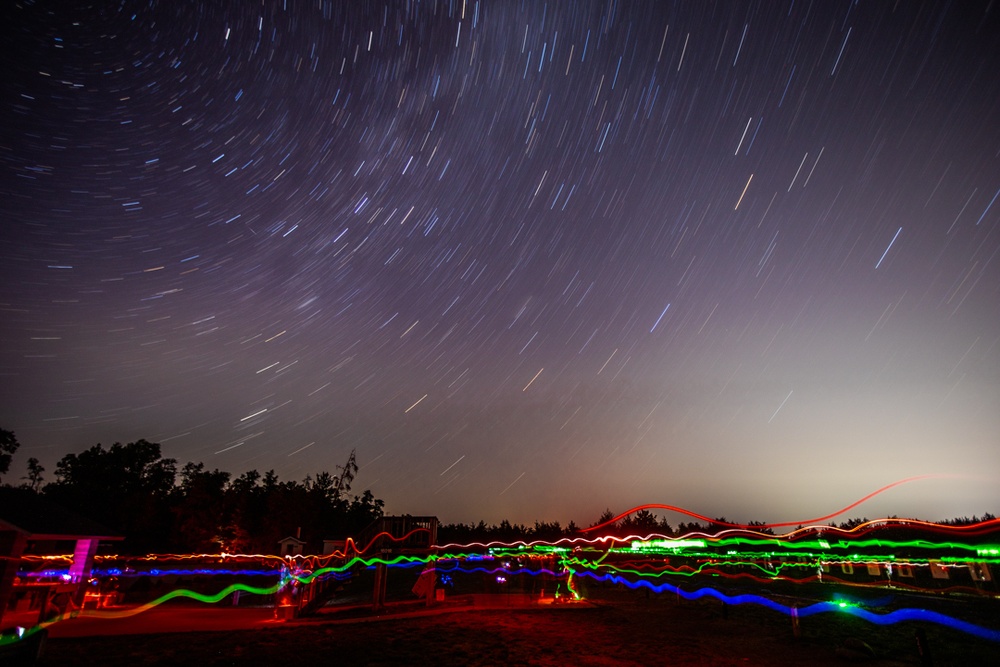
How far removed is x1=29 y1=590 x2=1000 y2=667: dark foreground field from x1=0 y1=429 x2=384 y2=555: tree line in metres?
20.4

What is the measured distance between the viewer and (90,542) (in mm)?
19125

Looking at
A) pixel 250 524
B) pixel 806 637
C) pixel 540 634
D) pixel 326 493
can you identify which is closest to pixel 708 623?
pixel 806 637

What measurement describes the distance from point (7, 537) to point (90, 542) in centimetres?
542

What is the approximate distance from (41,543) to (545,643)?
22.7 metres

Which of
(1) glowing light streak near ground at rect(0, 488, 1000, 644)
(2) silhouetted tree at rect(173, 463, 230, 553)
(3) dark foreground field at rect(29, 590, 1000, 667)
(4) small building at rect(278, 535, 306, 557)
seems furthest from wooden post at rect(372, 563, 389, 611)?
(2) silhouetted tree at rect(173, 463, 230, 553)

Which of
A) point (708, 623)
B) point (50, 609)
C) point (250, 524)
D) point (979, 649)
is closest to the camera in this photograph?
point (979, 649)

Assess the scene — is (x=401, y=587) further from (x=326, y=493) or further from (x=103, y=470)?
(x=326, y=493)

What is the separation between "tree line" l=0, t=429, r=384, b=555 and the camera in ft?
111

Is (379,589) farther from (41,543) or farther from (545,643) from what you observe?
(41,543)

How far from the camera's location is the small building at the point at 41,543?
46.8 feet

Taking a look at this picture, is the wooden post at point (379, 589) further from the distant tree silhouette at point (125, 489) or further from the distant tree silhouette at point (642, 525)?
the distant tree silhouette at point (642, 525)

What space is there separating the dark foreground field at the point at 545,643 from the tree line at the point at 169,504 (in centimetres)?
2037

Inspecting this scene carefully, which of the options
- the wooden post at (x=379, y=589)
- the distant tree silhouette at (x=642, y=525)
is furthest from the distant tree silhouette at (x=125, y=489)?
the distant tree silhouette at (x=642, y=525)

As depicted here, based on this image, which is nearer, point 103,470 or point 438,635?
point 438,635
